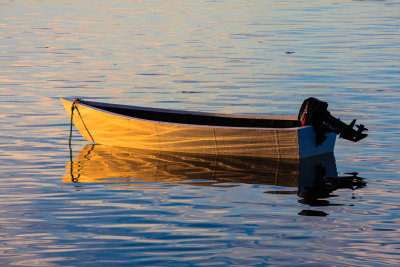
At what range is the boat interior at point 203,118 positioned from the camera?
23.3 meters

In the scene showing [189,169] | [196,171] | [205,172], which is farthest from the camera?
[189,169]

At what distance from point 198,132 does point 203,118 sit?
2.51 m

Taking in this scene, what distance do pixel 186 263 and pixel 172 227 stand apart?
81.7 inches

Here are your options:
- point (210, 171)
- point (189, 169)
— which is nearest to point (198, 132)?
point (189, 169)

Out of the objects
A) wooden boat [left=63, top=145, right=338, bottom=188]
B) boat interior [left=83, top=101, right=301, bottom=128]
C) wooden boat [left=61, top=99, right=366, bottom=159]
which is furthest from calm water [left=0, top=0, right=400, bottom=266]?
boat interior [left=83, top=101, right=301, bottom=128]

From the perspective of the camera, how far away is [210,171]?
20.1 meters

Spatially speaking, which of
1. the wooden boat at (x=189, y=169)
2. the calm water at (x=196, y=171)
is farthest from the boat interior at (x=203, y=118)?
the wooden boat at (x=189, y=169)

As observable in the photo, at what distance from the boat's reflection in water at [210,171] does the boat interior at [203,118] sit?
6.87 ft

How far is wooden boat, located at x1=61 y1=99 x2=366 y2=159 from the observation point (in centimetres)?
2102

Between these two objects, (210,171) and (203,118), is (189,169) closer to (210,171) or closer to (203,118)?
(210,171)

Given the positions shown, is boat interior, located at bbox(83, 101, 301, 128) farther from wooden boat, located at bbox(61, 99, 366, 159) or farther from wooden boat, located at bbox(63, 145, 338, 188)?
wooden boat, located at bbox(63, 145, 338, 188)

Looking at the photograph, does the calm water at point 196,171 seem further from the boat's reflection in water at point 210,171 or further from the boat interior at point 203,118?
the boat interior at point 203,118

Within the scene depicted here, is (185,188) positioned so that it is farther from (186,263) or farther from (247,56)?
(247,56)

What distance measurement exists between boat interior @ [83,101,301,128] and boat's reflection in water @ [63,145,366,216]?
2094 millimetres
